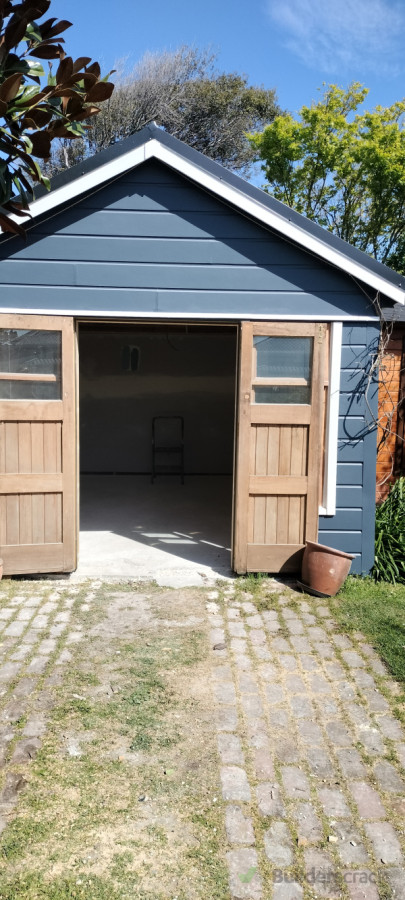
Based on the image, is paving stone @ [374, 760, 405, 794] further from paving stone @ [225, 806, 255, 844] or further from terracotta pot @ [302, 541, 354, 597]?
terracotta pot @ [302, 541, 354, 597]

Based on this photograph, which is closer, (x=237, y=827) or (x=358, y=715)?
(x=237, y=827)

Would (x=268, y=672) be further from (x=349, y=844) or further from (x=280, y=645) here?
(x=349, y=844)

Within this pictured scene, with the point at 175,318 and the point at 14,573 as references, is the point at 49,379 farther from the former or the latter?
the point at 14,573

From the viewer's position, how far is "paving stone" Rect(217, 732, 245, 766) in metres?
2.92

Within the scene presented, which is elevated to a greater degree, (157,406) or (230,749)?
(157,406)

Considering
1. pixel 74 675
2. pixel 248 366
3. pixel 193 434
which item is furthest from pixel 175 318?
pixel 193 434

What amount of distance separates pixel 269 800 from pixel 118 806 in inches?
24.2

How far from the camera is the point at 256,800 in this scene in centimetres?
267

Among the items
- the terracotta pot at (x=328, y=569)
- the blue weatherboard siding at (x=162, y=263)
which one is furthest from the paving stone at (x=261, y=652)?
the blue weatherboard siding at (x=162, y=263)

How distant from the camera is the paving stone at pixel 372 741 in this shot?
120 inches

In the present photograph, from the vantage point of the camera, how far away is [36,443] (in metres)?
5.07

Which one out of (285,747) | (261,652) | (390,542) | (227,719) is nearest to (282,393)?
(390,542)

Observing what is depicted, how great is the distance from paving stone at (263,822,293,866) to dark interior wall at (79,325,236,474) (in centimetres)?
802

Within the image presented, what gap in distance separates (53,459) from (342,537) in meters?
2.44
